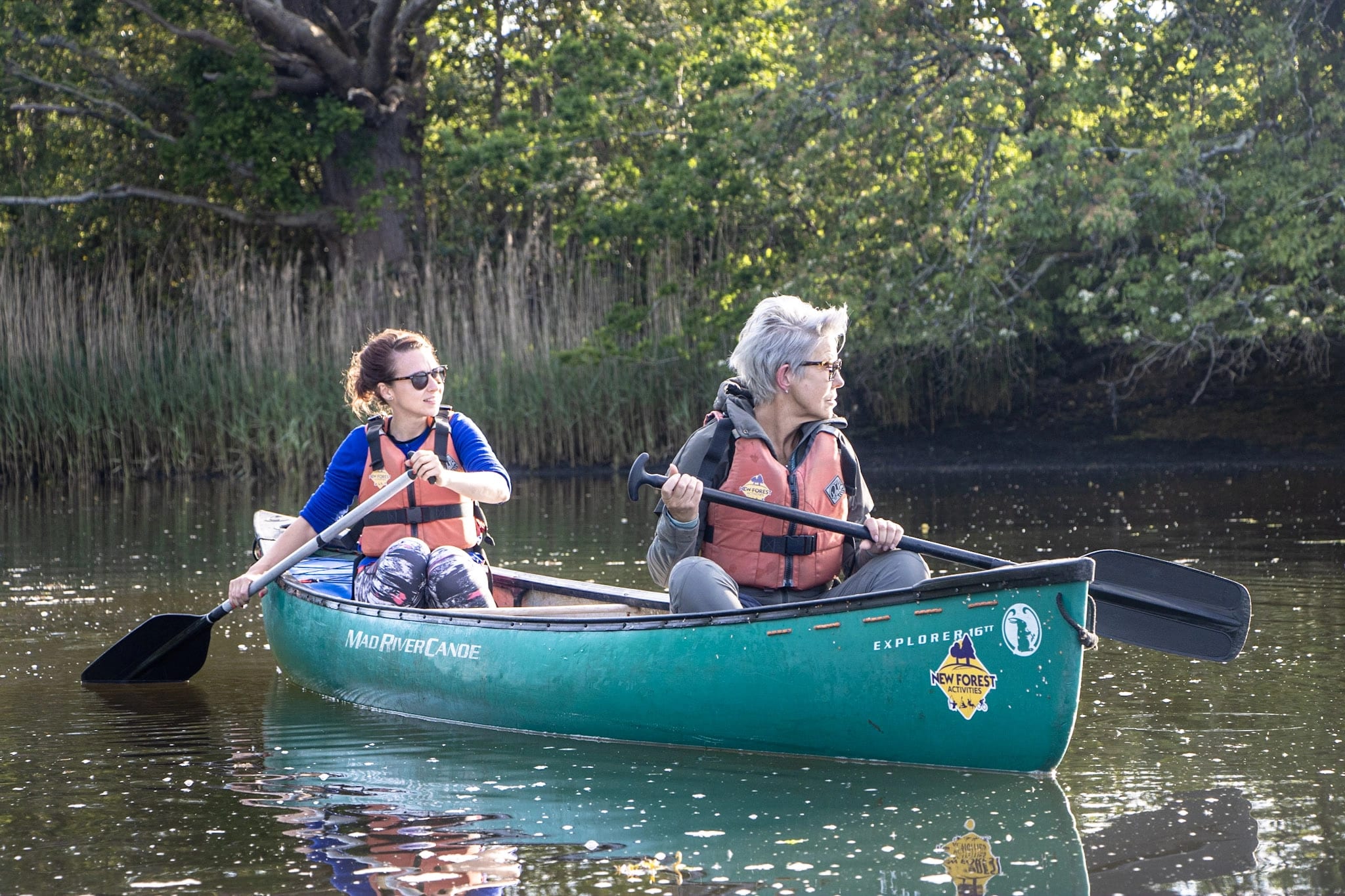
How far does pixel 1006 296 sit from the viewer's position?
13297 mm

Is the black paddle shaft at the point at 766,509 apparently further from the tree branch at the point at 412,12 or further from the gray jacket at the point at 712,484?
the tree branch at the point at 412,12

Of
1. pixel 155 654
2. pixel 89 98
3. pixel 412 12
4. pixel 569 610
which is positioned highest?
pixel 412 12

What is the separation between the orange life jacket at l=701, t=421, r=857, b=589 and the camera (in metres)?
4.32

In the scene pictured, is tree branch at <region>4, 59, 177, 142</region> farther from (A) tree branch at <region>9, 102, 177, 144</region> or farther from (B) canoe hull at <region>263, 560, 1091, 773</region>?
(B) canoe hull at <region>263, 560, 1091, 773</region>

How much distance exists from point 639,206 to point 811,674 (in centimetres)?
1102

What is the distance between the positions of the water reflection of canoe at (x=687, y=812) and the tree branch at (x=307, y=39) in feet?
41.0

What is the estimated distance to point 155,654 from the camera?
5621mm

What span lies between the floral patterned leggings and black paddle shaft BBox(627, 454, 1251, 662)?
3.36ft

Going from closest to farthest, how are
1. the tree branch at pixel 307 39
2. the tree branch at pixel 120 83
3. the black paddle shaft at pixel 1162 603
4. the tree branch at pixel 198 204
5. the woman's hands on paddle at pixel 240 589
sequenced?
1. the black paddle shaft at pixel 1162 603
2. the woman's hands on paddle at pixel 240 589
3. the tree branch at pixel 307 39
4. the tree branch at pixel 198 204
5. the tree branch at pixel 120 83

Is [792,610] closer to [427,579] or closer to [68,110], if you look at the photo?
[427,579]

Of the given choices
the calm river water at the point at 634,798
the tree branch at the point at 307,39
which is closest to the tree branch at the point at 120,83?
the tree branch at the point at 307,39

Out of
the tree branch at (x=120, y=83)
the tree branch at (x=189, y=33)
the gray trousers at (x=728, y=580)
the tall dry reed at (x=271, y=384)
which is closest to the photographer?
the gray trousers at (x=728, y=580)

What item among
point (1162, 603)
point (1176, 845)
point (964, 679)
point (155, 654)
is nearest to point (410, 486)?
point (155, 654)

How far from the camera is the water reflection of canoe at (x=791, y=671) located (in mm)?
3807
